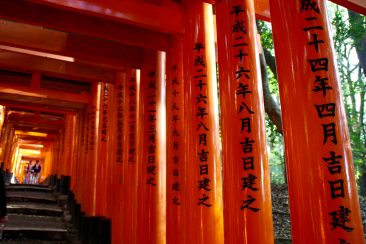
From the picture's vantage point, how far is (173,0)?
5.16 meters

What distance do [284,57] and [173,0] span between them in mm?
2772

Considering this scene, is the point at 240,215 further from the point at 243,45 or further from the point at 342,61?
the point at 342,61

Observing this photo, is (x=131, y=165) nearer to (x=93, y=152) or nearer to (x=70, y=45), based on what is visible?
(x=70, y=45)

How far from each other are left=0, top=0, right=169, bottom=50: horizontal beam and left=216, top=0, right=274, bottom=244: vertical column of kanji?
1525 millimetres

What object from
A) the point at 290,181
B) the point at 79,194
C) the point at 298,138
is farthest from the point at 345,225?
the point at 79,194

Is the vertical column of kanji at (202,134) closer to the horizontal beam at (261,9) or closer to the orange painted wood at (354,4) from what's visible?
the horizontal beam at (261,9)

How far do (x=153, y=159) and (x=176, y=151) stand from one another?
2.72 ft

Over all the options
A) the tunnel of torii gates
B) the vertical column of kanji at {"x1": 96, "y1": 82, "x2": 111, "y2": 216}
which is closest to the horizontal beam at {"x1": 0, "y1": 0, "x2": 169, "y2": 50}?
the tunnel of torii gates

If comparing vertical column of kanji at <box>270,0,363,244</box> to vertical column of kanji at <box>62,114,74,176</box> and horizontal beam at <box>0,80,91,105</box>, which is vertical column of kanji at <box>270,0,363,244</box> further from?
vertical column of kanji at <box>62,114,74,176</box>

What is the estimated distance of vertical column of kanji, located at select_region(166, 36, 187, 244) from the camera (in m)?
4.50

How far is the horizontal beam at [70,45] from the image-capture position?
20.0 ft

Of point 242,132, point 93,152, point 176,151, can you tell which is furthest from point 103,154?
point 242,132

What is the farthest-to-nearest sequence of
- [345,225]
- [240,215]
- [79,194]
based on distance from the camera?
[79,194] < [240,215] < [345,225]

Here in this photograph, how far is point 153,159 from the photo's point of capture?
5434mm
